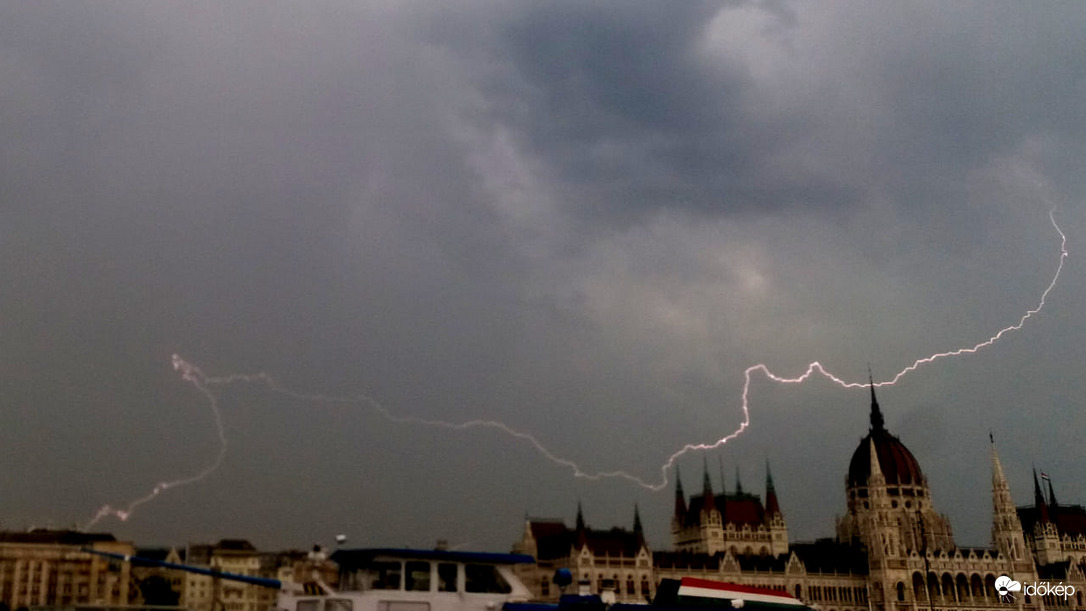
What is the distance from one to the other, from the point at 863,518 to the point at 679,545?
30.4m

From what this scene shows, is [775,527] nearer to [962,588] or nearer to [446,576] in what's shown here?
[962,588]

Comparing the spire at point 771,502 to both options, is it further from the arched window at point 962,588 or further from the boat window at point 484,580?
the boat window at point 484,580

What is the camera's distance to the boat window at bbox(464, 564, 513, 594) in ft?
78.0

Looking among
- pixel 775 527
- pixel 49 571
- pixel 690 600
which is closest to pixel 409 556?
pixel 690 600

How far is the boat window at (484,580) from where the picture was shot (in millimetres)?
23766

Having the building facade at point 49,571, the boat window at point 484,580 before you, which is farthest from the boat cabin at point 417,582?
the building facade at point 49,571

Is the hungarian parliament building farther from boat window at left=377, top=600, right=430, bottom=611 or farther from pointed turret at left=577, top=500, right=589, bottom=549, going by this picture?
boat window at left=377, top=600, right=430, bottom=611

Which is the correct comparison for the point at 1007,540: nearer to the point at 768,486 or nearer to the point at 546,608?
the point at 768,486

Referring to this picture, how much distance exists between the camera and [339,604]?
72.4 feet

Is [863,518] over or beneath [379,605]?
over

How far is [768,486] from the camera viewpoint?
160875 millimetres

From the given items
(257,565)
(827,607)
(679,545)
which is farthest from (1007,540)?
(257,565)

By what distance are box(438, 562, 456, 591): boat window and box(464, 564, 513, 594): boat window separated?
0.31 meters

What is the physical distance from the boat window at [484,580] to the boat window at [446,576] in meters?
0.31
